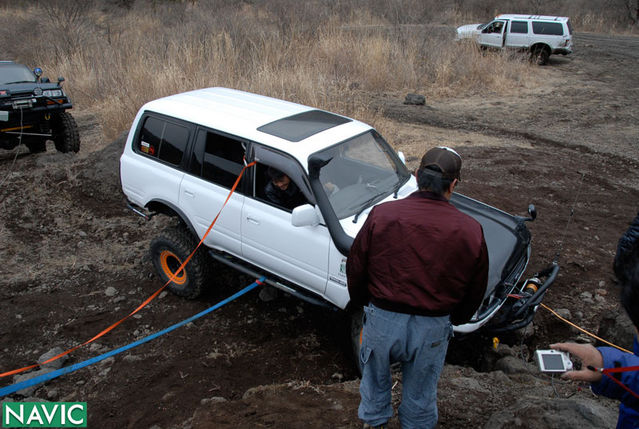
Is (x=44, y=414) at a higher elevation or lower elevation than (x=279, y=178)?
lower

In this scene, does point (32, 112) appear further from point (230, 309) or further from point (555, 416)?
point (555, 416)

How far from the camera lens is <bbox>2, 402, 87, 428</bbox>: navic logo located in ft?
10.9

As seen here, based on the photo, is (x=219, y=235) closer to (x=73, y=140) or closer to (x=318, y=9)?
(x=73, y=140)

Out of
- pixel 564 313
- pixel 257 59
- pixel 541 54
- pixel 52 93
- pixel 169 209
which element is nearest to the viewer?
pixel 564 313

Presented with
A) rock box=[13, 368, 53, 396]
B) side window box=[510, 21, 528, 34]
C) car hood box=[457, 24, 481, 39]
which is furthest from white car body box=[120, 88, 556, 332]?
side window box=[510, 21, 528, 34]

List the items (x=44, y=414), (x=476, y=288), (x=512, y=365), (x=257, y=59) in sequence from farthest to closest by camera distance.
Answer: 1. (x=257, y=59)
2. (x=512, y=365)
3. (x=44, y=414)
4. (x=476, y=288)

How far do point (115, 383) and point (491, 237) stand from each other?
333cm

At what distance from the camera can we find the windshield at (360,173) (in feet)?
12.8

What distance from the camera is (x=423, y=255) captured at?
2.17 m

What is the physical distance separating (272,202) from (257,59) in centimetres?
914

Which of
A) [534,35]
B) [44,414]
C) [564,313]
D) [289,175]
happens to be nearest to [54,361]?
[44,414]

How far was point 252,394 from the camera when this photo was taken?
3.49m

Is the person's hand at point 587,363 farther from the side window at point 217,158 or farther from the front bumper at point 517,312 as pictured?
the side window at point 217,158

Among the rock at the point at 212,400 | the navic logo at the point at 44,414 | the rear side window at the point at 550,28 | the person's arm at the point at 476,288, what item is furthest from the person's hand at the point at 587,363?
the rear side window at the point at 550,28
